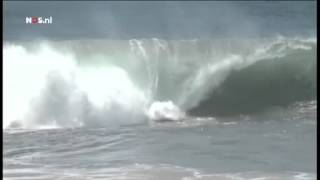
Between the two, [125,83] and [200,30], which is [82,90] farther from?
[200,30]

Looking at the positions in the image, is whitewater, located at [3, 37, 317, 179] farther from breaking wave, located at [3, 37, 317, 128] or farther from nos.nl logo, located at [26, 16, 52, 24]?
nos.nl logo, located at [26, 16, 52, 24]

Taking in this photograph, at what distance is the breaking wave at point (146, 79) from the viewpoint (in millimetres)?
11984

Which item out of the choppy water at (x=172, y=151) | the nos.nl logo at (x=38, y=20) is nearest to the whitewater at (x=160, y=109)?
the choppy water at (x=172, y=151)

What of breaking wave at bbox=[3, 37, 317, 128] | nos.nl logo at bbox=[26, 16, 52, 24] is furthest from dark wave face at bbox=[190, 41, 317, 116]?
nos.nl logo at bbox=[26, 16, 52, 24]

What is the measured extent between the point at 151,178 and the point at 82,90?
5.83 m

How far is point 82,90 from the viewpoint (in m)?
12.7

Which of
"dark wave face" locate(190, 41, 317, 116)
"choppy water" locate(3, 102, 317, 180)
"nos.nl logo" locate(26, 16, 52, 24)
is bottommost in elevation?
"choppy water" locate(3, 102, 317, 180)

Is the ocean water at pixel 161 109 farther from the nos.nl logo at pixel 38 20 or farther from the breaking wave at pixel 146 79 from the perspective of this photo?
the nos.nl logo at pixel 38 20

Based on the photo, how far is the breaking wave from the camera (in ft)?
39.3

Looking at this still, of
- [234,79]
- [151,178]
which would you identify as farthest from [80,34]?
[151,178]

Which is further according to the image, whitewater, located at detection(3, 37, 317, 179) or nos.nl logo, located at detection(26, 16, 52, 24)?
nos.nl logo, located at detection(26, 16, 52, 24)

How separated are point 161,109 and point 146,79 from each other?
1.56 meters

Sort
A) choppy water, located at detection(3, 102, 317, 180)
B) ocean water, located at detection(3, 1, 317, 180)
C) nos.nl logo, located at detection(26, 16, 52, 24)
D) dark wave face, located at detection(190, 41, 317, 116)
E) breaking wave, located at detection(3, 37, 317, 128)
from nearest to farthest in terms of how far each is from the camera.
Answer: choppy water, located at detection(3, 102, 317, 180) < ocean water, located at detection(3, 1, 317, 180) < breaking wave, located at detection(3, 37, 317, 128) < dark wave face, located at detection(190, 41, 317, 116) < nos.nl logo, located at detection(26, 16, 52, 24)

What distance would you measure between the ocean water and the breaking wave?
0.02 m
